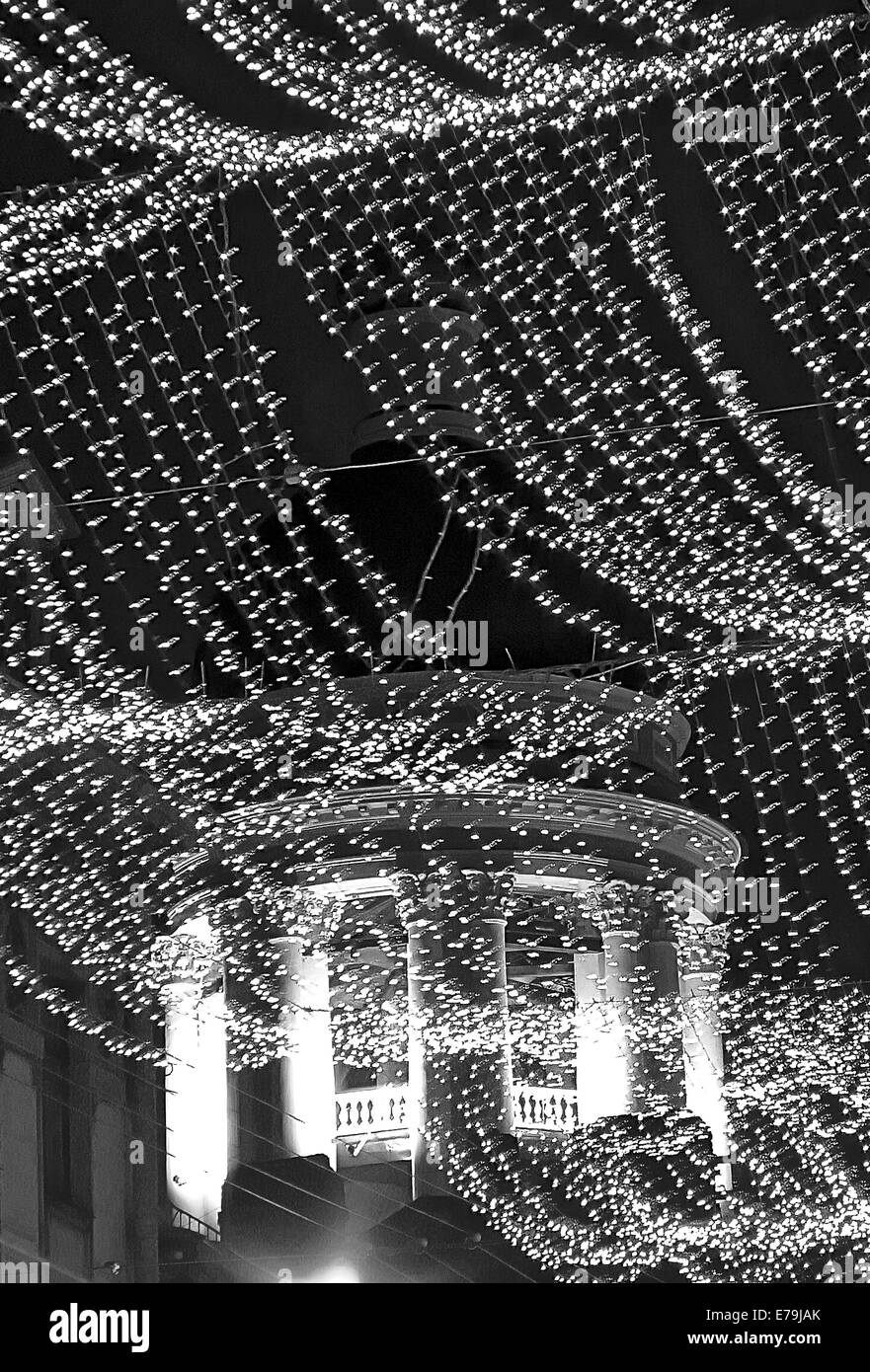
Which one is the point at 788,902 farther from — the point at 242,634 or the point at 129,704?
the point at 129,704

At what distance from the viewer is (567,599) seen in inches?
1153

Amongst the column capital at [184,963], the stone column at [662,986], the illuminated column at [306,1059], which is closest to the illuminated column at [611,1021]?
the stone column at [662,986]

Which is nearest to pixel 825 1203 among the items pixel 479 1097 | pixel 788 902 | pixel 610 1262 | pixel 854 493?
pixel 610 1262

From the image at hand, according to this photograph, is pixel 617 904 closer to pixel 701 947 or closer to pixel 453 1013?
pixel 701 947

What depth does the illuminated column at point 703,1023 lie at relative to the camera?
1286 inches

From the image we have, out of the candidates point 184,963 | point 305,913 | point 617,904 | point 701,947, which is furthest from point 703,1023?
point 184,963

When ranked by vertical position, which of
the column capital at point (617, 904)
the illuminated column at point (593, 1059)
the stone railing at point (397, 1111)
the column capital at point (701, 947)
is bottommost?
the stone railing at point (397, 1111)

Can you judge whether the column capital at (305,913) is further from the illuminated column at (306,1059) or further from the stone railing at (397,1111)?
the stone railing at (397,1111)

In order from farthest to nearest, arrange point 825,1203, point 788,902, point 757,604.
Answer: point 788,902 → point 825,1203 → point 757,604

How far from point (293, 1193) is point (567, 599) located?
9479mm

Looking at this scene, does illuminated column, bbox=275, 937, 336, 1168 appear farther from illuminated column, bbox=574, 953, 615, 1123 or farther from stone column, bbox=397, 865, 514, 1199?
illuminated column, bbox=574, 953, 615, 1123

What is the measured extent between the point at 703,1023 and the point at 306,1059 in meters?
7.10

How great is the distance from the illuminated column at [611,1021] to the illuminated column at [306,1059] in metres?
4.07

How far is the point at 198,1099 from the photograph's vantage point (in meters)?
33.4
